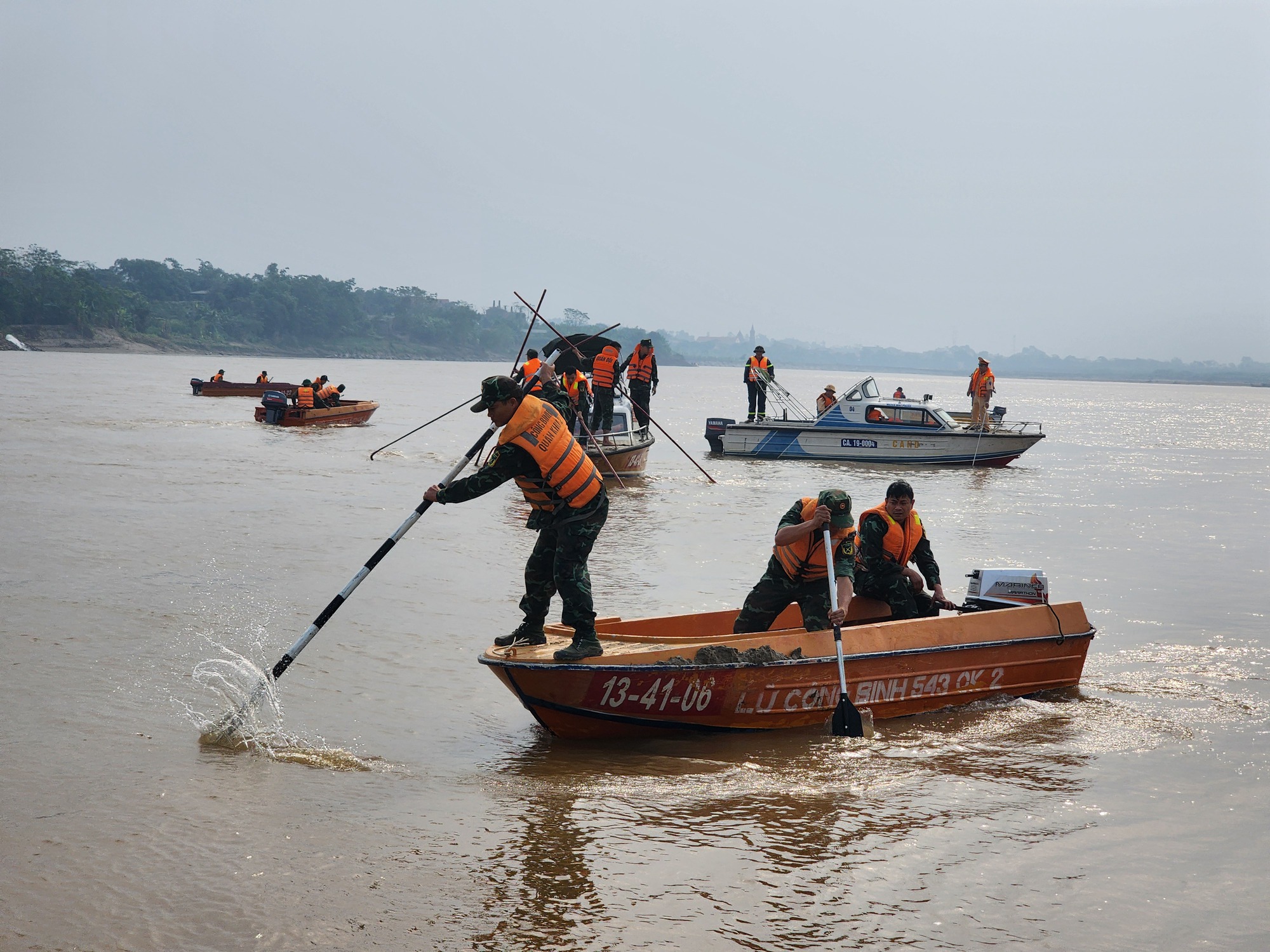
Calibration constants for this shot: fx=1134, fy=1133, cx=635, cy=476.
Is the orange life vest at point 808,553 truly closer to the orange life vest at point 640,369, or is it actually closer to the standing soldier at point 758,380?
the orange life vest at point 640,369

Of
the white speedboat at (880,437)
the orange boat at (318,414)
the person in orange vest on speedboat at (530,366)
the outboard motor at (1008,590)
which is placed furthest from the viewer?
the orange boat at (318,414)

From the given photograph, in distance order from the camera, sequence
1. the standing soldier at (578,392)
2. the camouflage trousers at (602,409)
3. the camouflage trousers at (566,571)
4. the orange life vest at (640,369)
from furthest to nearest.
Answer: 1. the orange life vest at (640,369)
2. the camouflage trousers at (602,409)
3. the standing soldier at (578,392)
4. the camouflage trousers at (566,571)

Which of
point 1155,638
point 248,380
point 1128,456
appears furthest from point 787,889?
point 248,380

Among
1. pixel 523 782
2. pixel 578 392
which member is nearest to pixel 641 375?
pixel 578 392

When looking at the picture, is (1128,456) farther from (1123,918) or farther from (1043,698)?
(1123,918)

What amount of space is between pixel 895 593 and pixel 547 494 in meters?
2.91

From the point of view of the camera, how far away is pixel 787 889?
196 inches

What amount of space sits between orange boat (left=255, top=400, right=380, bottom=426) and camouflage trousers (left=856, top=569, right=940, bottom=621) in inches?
957

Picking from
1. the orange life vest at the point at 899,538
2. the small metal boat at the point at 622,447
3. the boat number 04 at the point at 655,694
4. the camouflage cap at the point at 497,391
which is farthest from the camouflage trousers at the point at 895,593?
the small metal boat at the point at 622,447

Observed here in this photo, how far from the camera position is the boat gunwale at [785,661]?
6484mm

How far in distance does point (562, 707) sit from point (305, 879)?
210 centimetres

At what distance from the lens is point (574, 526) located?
271 inches

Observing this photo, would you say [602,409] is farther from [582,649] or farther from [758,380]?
[582,649]

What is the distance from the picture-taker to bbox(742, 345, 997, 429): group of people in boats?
25.2 metres
